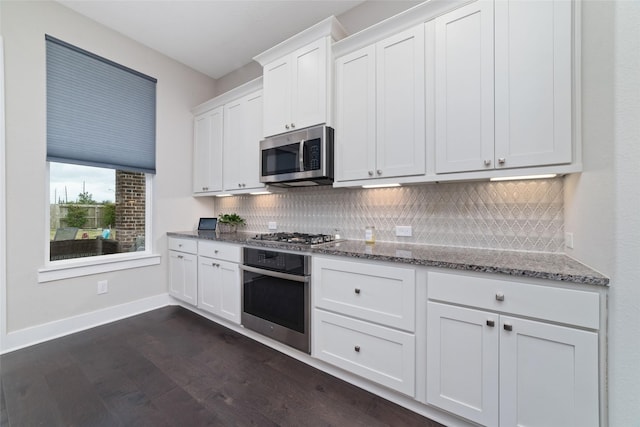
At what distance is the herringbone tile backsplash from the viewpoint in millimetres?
1670

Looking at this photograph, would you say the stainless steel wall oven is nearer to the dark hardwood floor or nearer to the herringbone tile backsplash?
the dark hardwood floor

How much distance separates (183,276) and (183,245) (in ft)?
1.23

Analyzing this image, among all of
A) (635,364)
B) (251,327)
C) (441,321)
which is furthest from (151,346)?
(635,364)

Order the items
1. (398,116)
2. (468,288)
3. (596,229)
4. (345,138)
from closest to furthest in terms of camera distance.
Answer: (596,229) < (468,288) < (398,116) < (345,138)

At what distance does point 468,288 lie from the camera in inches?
53.5

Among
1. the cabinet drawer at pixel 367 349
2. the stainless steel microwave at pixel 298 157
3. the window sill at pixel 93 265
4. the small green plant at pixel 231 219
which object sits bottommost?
the cabinet drawer at pixel 367 349

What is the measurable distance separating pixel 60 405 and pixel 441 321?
95.1 inches

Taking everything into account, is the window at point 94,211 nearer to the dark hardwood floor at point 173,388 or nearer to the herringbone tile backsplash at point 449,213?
the dark hardwood floor at point 173,388

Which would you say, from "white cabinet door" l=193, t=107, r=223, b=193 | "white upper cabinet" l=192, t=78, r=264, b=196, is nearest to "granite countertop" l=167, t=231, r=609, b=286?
"white upper cabinet" l=192, t=78, r=264, b=196

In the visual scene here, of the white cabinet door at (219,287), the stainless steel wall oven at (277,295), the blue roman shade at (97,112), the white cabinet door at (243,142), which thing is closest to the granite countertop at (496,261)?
the stainless steel wall oven at (277,295)

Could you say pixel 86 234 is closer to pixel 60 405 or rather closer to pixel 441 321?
pixel 60 405

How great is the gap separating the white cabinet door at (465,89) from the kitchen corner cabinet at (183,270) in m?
2.75

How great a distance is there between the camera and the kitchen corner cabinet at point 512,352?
43.7 inches

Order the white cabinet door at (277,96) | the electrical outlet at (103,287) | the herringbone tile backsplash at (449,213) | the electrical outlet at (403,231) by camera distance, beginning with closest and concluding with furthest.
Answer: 1. the herringbone tile backsplash at (449,213)
2. the electrical outlet at (403,231)
3. the white cabinet door at (277,96)
4. the electrical outlet at (103,287)
